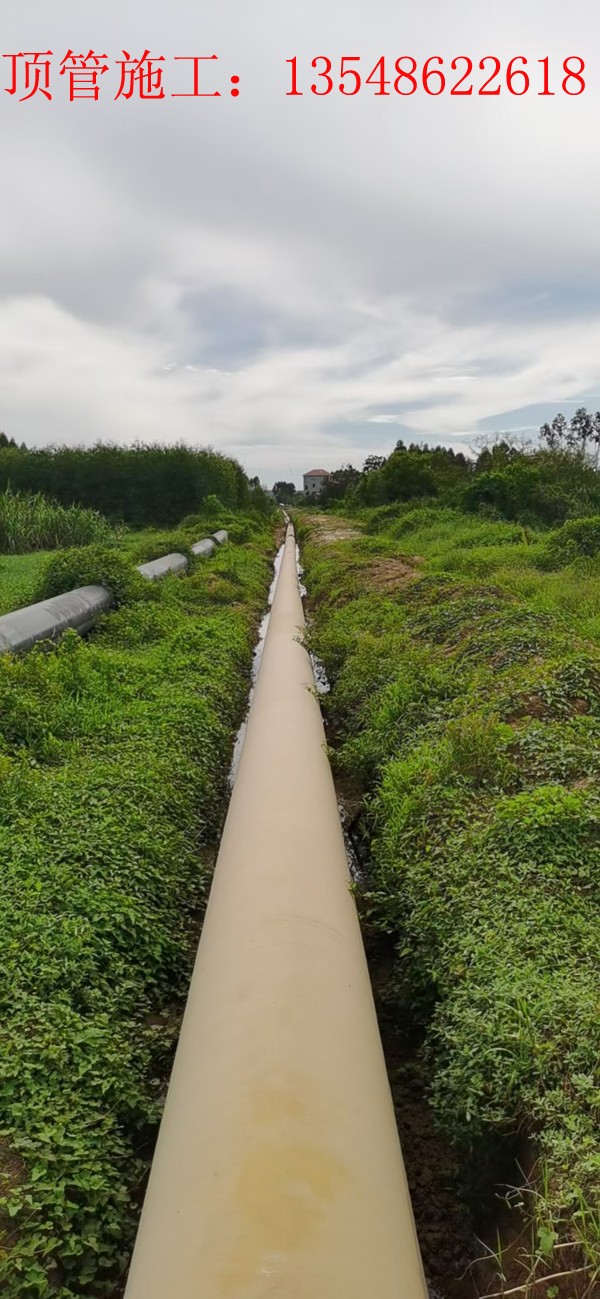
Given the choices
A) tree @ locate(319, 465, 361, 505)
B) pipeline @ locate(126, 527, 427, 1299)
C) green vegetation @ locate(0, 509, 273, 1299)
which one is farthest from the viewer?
tree @ locate(319, 465, 361, 505)

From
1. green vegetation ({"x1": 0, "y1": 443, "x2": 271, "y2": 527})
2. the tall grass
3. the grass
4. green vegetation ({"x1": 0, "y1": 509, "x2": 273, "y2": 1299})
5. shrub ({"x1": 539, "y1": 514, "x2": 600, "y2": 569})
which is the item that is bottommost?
green vegetation ({"x1": 0, "y1": 509, "x2": 273, "y2": 1299})

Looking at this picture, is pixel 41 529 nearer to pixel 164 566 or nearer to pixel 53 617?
pixel 164 566

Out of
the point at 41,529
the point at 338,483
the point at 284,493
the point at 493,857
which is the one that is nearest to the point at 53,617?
the point at 493,857

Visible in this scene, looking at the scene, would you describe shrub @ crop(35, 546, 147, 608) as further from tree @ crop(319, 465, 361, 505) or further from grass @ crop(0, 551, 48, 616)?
tree @ crop(319, 465, 361, 505)

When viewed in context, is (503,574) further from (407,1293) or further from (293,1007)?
(407,1293)

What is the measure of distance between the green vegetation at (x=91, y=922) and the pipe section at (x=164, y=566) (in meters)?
4.73

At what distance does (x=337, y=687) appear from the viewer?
668 cm

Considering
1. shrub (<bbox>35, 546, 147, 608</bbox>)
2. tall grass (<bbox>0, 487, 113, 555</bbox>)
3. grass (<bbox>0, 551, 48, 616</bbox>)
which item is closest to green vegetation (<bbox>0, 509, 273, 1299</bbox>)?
grass (<bbox>0, 551, 48, 616</bbox>)

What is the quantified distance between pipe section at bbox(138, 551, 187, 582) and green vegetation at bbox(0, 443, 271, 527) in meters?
11.3

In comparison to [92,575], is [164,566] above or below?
above

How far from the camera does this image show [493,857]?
3340 mm

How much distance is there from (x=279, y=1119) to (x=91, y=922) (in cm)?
153

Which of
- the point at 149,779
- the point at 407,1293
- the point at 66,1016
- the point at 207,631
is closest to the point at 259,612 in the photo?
the point at 207,631

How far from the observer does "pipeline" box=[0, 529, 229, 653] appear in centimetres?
699
